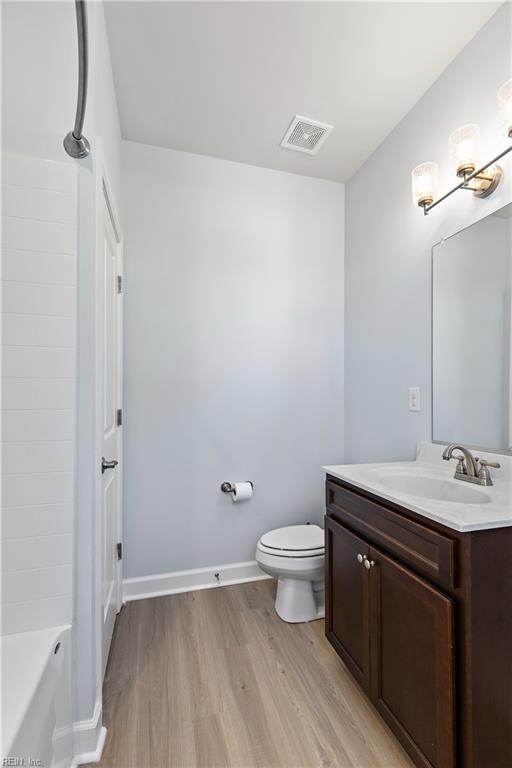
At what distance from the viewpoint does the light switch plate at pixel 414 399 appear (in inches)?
70.7

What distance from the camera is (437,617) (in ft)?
3.14

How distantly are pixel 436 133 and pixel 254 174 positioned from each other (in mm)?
1076

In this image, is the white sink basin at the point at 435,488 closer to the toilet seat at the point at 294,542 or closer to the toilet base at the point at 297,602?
the toilet seat at the point at 294,542

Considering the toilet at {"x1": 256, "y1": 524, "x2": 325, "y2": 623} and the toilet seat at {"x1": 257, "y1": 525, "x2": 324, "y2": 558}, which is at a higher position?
the toilet seat at {"x1": 257, "y1": 525, "x2": 324, "y2": 558}

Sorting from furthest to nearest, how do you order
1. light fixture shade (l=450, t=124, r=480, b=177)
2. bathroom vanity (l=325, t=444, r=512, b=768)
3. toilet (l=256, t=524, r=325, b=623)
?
toilet (l=256, t=524, r=325, b=623) → light fixture shade (l=450, t=124, r=480, b=177) → bathroom vanity (l=325, t=444, r=512, b=768)

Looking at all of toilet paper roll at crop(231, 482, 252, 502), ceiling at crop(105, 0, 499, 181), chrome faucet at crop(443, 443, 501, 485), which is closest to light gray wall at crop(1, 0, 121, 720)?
ceiling at crop(105, 0, 499, 181)

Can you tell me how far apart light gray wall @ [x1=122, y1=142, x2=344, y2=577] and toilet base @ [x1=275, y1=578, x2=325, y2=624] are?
431 mm

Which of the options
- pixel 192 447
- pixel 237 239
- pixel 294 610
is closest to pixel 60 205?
pixel 237 239

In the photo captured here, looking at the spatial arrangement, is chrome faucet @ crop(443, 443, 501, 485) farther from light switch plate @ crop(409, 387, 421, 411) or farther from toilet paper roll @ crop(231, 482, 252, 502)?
toilet paper roll @ crop(231, 482, 252, 502)

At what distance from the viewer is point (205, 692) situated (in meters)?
1.41

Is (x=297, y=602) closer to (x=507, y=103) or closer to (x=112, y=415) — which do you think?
(x=112, y=415)

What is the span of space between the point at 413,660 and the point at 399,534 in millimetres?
339

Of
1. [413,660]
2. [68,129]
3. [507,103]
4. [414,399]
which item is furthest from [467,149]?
[413,660]

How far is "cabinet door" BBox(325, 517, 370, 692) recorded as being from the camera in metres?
1.29
